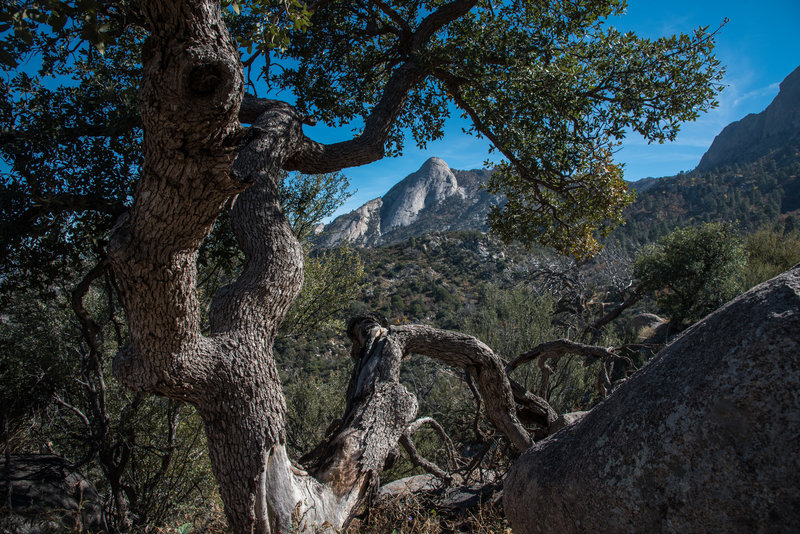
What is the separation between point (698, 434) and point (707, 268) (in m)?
22.1

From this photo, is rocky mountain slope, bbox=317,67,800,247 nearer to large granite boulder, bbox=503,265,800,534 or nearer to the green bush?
the green bush

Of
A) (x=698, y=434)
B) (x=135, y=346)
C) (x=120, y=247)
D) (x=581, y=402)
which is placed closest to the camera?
(x=698, y=434)

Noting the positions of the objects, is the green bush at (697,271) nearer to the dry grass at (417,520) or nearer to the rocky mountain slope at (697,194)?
the rocky mountain slope at (697,194)

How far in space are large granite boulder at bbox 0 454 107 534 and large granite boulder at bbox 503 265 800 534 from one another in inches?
187

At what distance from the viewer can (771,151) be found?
9450 cm

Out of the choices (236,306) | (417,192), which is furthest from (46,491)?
(417,192)

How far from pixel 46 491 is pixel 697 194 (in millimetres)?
89990

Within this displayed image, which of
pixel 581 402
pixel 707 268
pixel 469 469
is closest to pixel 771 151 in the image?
pixel 707 268

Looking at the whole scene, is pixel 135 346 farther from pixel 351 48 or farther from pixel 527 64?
pixel 351 48

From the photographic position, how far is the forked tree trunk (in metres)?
1.43

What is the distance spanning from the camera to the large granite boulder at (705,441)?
4.41ft

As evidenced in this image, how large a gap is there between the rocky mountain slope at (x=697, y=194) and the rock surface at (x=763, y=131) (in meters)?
0.25

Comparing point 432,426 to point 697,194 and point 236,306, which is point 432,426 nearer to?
point 236,306

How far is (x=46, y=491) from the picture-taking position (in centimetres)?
448
